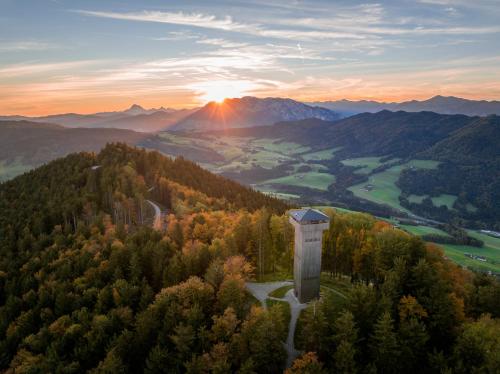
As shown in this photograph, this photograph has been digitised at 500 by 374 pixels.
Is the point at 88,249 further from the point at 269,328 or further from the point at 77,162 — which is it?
the point at 77,162

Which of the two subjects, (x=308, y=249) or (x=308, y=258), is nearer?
(x=308, y=249)

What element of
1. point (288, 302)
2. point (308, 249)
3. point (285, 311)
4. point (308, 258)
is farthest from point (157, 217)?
point (308, 249)

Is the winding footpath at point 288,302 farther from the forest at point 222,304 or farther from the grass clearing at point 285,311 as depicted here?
the forest at point 222,304

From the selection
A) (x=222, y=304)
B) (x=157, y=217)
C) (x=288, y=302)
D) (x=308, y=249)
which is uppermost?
(x=308, y=249)

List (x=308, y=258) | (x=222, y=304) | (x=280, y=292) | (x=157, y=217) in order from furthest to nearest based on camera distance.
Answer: (x=157, y=217) → (x=280, y=292) → (x=308, y=258) → (x=222, y=304)

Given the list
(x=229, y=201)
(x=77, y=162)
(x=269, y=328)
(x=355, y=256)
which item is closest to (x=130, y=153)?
(x=77, y=162)

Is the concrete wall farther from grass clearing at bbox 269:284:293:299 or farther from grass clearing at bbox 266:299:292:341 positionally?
grass clearing at bbox 269:284:293:299

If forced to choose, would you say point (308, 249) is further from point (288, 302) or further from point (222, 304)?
point (222, 304)
